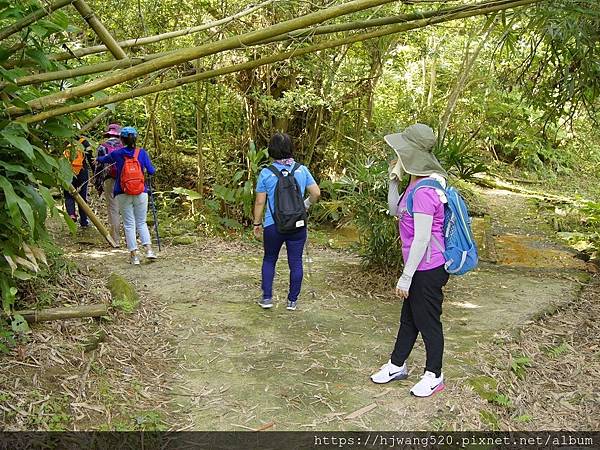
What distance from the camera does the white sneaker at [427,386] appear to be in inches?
146

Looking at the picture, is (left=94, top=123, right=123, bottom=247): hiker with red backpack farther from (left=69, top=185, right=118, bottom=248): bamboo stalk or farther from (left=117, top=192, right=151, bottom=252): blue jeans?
(left=117, top=192, right=151, bottom=252): blue jeans

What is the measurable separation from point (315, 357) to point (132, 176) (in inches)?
133

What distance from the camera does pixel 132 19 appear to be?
9.12m

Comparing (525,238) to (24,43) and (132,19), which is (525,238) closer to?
(132,19)

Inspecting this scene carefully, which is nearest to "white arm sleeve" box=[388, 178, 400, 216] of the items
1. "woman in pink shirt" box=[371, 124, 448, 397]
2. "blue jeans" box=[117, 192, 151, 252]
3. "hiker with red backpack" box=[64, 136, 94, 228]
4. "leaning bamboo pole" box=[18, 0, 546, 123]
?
"woman in pink shirt" box=[371, 124, 448, 397]

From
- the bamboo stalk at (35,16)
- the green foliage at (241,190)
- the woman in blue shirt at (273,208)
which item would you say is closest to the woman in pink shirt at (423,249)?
the woman in blue shirt at (273,208)

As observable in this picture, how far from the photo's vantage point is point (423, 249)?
351cm

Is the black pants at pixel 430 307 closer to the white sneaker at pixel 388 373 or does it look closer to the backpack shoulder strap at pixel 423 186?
the white sneaker at pixel 388 373

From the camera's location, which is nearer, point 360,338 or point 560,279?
point 360,338

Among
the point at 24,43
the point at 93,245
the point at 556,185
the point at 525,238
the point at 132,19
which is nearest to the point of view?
the point at 24,43

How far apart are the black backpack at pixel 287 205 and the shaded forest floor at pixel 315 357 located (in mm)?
902

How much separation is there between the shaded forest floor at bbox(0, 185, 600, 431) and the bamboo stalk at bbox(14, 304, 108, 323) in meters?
0.08

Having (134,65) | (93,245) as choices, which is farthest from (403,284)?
(93,245)

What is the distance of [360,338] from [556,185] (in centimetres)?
1690
